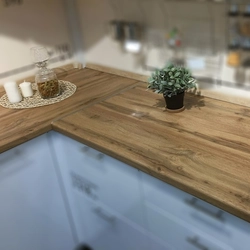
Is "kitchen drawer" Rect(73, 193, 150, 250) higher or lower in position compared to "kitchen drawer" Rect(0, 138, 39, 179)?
lower

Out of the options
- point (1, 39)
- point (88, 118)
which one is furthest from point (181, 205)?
point (1, 39)

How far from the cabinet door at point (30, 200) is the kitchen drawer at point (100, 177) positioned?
68mm

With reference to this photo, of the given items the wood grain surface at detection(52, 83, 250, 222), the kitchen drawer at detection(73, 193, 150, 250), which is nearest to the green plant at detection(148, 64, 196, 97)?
the wood grain surface at detection(52, 83, 250, 222)

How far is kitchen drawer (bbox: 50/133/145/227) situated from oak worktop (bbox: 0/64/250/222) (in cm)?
7

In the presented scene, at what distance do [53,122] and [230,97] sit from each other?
738 mm

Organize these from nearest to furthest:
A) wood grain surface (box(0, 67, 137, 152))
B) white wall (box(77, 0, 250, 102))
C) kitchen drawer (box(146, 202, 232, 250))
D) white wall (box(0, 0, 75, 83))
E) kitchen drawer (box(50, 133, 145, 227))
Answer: kitchen drawer (box(146, 202, 232, 250)) → kitchen drawer (box(50, 133, 145, 227)) → wood grain surface (box(0, 67, 137, 152)) → white wall (box(77, 0, 250, 102)) → white wall (box(0, 0, 75, 83))

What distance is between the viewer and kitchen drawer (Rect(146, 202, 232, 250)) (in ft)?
3.44

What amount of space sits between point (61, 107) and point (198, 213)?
0.79 meters

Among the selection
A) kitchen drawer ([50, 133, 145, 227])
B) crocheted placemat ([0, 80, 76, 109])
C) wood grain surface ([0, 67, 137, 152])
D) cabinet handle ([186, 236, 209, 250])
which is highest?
crocheted placemat ([0, 80, 76, 109])

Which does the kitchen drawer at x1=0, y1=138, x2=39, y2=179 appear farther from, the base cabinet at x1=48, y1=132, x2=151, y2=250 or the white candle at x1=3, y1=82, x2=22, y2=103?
the white candle at x1=3, y1=82, x2=22, y2=103

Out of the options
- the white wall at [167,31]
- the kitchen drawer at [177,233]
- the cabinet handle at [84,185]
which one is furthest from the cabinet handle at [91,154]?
the white wall at [167,31]

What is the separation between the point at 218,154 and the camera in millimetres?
1073

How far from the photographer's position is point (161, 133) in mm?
1229

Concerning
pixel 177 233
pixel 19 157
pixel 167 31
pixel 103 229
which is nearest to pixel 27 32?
pixel 167 31
